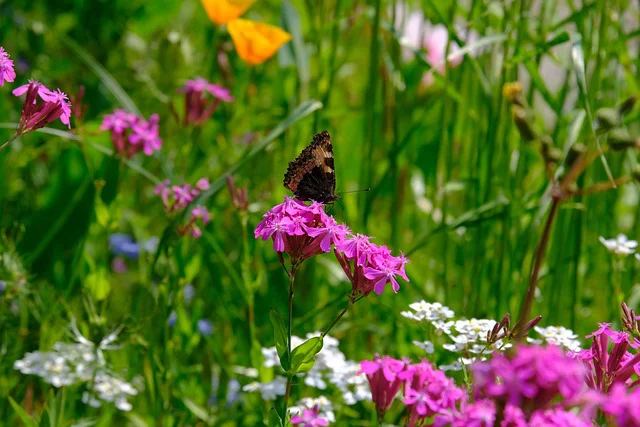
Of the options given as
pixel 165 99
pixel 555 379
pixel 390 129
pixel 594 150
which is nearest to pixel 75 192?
pixel 165 99

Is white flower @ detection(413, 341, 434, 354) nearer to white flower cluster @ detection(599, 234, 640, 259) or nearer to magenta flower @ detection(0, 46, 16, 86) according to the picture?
white flower cluster @ detection(599, 234, 640, 259)

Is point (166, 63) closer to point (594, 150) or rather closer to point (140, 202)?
point (140, 202)

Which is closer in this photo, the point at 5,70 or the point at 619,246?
the point at 5,70

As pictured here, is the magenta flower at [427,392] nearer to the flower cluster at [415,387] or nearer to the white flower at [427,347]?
the flower cluster at [415,387]

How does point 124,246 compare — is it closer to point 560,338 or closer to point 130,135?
point 130,135

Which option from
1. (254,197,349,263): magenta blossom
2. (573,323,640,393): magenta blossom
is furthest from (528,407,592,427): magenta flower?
(254,197,349,263): magenta blossom

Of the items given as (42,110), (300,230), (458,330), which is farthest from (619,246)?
(42,110)
